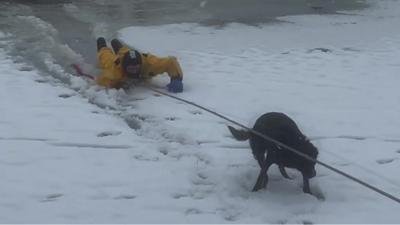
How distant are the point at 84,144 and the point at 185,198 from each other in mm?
1292

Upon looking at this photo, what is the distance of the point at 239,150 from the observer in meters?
5.18

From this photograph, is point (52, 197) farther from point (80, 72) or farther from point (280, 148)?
point (80, 72)

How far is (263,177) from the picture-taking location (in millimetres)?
4348

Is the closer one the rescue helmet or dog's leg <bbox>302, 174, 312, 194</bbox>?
dog's leg <bbox>302, 174, 312, 194</bbox>

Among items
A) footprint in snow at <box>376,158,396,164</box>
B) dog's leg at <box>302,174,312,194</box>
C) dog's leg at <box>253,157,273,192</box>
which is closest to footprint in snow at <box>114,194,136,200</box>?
dog's leg at <box>253,157,273,192</box>

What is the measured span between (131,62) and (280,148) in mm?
2982

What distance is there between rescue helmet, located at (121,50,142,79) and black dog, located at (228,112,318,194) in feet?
8.51

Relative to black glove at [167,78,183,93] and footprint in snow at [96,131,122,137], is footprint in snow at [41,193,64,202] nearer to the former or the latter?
footprint in snow at [96,131,122,137]

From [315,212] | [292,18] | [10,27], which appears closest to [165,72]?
[315,212]

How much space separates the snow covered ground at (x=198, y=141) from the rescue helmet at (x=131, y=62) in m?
0.27

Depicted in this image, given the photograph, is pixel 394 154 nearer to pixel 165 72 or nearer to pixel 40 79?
pixel 165 72

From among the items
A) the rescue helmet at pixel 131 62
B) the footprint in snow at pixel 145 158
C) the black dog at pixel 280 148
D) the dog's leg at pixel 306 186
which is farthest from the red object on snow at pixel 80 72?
the dog's leg at pixel 306 186

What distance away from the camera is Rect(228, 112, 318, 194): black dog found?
4.16 metres

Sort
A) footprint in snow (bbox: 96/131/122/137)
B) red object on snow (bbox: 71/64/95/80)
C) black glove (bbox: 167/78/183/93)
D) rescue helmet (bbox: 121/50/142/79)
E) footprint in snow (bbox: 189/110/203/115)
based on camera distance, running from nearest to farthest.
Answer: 1. footprint in snow (bbox: 96/131/122/137)
2. footprint in snow (bbox: 189/110/203/115)
3. rescue helmet (bbox: 121/50/142/79)
4. black glove (bbox: 167/78/183/93)
5. red object on snow (bbox: 71/64/95/80)
